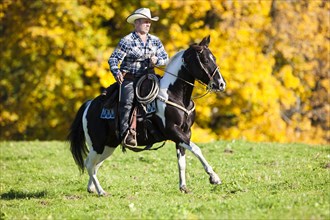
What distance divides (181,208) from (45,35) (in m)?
15.7

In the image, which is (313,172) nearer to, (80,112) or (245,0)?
(80,112)

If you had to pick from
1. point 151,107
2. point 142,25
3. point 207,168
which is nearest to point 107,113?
point 151,107

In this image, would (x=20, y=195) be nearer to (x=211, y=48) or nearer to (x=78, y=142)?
(x=78, y=142)

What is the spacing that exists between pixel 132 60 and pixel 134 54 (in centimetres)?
16

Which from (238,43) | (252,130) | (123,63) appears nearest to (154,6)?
(238,43)

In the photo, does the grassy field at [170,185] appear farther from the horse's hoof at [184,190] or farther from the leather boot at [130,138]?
the leather boot at [130,138]

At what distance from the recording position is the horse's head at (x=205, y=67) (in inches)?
437

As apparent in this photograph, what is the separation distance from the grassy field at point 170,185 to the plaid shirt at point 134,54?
229 cm

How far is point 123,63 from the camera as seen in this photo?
39.3ft

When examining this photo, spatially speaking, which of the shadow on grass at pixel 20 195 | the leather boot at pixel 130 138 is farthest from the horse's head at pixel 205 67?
the shadow on grass at pixel 20 195

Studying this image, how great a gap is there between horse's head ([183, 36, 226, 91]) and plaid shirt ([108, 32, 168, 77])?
0.76 metres

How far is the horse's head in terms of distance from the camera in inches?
437

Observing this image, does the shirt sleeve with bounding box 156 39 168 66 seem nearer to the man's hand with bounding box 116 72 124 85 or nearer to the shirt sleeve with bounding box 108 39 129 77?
the shirt sleeve with bounding box 108 39 129 77

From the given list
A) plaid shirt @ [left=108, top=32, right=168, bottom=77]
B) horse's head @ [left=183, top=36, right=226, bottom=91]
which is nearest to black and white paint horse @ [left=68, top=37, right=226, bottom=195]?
horse's head @ [left=183, top=36, right=226, bottom=91]
